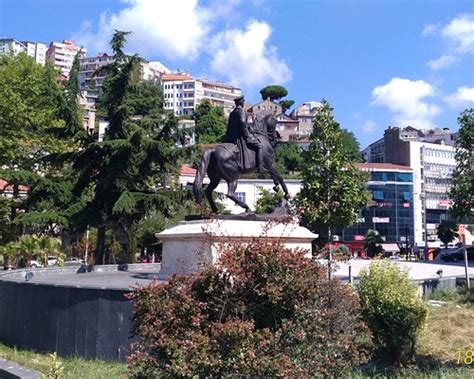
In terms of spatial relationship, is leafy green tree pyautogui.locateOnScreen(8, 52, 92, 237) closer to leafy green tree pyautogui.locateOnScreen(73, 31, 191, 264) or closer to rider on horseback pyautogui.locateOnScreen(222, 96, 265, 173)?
leafy green tree pyautogui.locateOnScreen(73, 31, 191, 264)

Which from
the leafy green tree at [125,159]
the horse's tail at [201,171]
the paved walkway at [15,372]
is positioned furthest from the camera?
the leafy green tree at [125,159]

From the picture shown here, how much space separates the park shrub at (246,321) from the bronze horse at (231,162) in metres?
7.35

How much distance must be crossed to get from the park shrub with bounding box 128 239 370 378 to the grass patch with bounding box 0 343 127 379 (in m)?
2.18

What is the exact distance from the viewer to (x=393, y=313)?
7.94 meters

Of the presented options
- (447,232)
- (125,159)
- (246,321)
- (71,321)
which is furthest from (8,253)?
(447,232)

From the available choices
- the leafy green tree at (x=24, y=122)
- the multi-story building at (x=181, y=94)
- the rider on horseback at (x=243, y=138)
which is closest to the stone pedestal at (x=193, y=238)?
the rider on horseback at (x=243, y=138)

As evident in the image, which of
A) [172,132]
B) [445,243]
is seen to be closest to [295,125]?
[445,243]

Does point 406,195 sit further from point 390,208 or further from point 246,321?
point 246,321

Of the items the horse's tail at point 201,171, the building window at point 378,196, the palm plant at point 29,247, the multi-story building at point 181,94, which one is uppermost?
the multi-story building at point 181,94

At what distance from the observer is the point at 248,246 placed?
5.37 m

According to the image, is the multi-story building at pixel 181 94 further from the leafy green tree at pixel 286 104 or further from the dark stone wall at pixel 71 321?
the dark stone wall at pixel 71 321

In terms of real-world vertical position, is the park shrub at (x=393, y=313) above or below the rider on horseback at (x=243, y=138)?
below

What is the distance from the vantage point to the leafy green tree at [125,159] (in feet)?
82.4

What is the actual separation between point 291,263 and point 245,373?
1053mm
